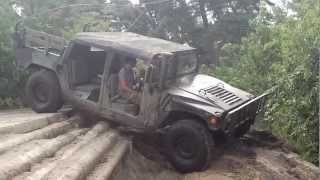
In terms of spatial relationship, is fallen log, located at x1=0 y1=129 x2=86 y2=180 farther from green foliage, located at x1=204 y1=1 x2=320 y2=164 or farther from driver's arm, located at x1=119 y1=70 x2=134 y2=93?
green foliage, located at x1=204 y1=1 x2=320 y2=164

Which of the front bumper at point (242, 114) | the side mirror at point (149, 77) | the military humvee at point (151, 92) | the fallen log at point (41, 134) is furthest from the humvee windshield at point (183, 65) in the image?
the fallen log at point (41, 134)

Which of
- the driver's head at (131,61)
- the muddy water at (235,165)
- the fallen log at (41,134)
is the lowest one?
the muddy water at (235,165)

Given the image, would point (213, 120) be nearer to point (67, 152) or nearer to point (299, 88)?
point (299, 88)

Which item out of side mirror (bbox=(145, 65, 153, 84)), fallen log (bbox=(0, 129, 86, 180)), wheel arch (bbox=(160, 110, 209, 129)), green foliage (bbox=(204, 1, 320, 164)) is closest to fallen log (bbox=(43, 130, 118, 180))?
fallen log (bbox=(0, 129, 86, 180))

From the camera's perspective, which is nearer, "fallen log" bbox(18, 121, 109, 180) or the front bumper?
"fallen log" bbox(18, 121, 109, 180)

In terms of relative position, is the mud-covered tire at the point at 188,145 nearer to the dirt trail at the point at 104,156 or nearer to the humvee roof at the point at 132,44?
the dirt trail at the point at 104,156

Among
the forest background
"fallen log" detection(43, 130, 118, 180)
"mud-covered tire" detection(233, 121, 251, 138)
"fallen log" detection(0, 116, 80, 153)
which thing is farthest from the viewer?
"mud-covered tire" detection(233, 121, 251, 138)

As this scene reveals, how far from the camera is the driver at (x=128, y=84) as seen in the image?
8141mm

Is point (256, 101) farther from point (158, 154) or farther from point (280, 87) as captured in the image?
point (158, 154)

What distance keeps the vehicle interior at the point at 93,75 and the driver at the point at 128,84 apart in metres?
0.10

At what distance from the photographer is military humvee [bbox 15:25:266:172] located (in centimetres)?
758

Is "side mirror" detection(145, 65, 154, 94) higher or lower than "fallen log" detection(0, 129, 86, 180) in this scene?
higher

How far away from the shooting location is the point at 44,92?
9.20m

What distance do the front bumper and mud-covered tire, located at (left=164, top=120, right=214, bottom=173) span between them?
1.19ft
